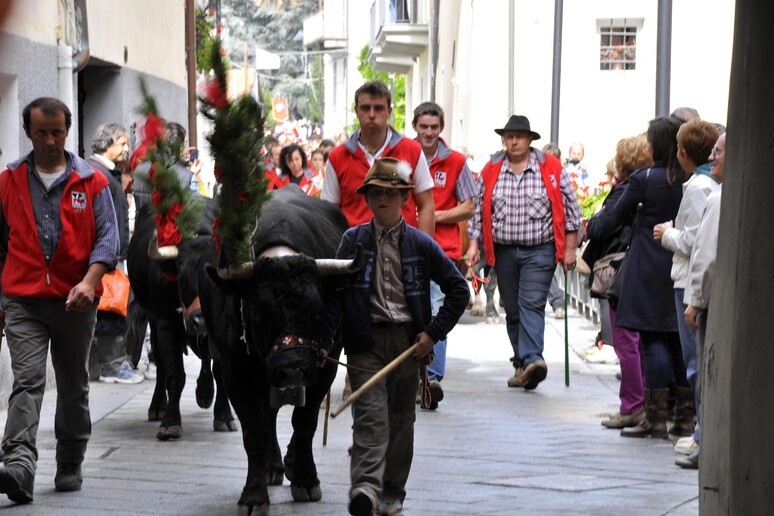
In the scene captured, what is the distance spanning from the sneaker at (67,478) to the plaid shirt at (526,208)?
490 centimetres

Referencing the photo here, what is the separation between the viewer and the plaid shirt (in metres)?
10.9

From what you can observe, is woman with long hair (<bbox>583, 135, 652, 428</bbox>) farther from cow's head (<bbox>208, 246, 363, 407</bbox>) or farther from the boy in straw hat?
cow's head (<bbox>208, 246, 363, 407</bbox>)

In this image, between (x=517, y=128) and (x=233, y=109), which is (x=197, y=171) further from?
(x=233, y=109)

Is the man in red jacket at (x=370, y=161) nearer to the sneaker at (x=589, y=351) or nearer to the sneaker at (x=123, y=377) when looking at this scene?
the sneaker at (x=123, y=377)

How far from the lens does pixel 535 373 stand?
36.1 ft

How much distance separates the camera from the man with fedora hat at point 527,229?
430 inches

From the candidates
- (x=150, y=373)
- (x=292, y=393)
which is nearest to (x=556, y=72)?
(x=150, y=373)

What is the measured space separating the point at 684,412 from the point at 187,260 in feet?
11.2

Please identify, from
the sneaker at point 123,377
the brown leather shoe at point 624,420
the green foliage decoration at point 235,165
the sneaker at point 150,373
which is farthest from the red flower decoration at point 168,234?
the sneaker at point 150,373

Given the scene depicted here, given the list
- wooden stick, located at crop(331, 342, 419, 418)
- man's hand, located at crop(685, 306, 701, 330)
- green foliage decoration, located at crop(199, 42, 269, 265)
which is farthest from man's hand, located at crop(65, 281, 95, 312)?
man's hand, located at crop(685, 306, 701, 330)

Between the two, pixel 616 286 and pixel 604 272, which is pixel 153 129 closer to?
pixel 616 286

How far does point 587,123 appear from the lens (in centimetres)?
2898

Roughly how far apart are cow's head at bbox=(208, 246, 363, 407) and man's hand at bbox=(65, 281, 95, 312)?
880 millimetres

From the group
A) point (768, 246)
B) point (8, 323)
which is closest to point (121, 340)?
point (8, 323)
